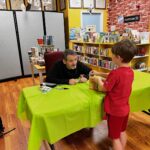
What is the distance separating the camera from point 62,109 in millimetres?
1177

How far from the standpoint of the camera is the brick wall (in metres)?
4.34

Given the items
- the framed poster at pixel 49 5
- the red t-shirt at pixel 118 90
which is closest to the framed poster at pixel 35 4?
the framed poster at pixel 49 5

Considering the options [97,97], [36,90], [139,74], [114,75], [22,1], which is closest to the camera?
[114,75]

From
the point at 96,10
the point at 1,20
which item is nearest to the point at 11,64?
the point at 1,20

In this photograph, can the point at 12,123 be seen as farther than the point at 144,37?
No

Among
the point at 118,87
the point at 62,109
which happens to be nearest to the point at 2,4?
the point at 62,109

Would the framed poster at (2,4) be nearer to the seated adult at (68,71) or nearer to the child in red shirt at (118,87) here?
the seated adult at (68,71)

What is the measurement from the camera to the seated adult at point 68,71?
5.65ft

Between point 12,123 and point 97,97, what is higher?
point 97,97

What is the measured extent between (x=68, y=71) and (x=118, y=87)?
0.84m

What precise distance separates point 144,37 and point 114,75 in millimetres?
2816

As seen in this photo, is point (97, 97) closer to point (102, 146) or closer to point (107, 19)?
point (102, 146)

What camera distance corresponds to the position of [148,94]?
162 cm

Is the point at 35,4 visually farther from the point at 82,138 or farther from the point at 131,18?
the point at 82,138
